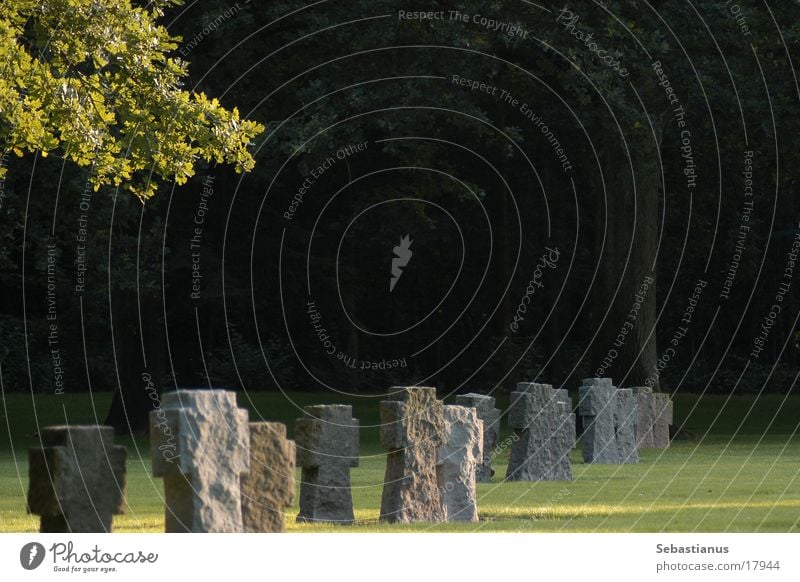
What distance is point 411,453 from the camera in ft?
44.0

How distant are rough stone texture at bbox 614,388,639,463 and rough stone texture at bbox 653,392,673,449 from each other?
101 inches

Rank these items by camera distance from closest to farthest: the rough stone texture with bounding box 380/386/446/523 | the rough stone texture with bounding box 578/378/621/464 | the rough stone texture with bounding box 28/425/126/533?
1. the rough stone texture with bounding box 28/425/126/533
2. the rough stone texture with bounding box 380/386/446/523
3. the rough stone texture with bounding box 578/378/621/464

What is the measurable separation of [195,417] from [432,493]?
19.0ft

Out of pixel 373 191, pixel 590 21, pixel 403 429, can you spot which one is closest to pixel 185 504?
pixel 403 429

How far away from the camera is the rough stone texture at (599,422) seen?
72.1 ft

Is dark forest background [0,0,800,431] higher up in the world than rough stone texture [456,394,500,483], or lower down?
higher up

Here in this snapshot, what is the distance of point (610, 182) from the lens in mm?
29188

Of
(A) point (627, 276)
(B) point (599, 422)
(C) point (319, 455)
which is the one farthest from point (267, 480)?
(A) point (627, 276)

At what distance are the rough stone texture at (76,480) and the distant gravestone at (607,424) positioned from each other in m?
14.5

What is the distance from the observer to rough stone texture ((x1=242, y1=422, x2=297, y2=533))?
1094cm

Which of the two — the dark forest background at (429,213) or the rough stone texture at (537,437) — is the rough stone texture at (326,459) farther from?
the dark forest background at (429,213)

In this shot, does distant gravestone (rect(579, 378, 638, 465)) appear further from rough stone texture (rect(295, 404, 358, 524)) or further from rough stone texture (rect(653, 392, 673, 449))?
rough stone texture (rect(295, 404, 358, 524))

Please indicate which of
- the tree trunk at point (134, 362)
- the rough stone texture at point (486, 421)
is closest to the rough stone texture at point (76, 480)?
the rough stone texture at point (486, 421)
